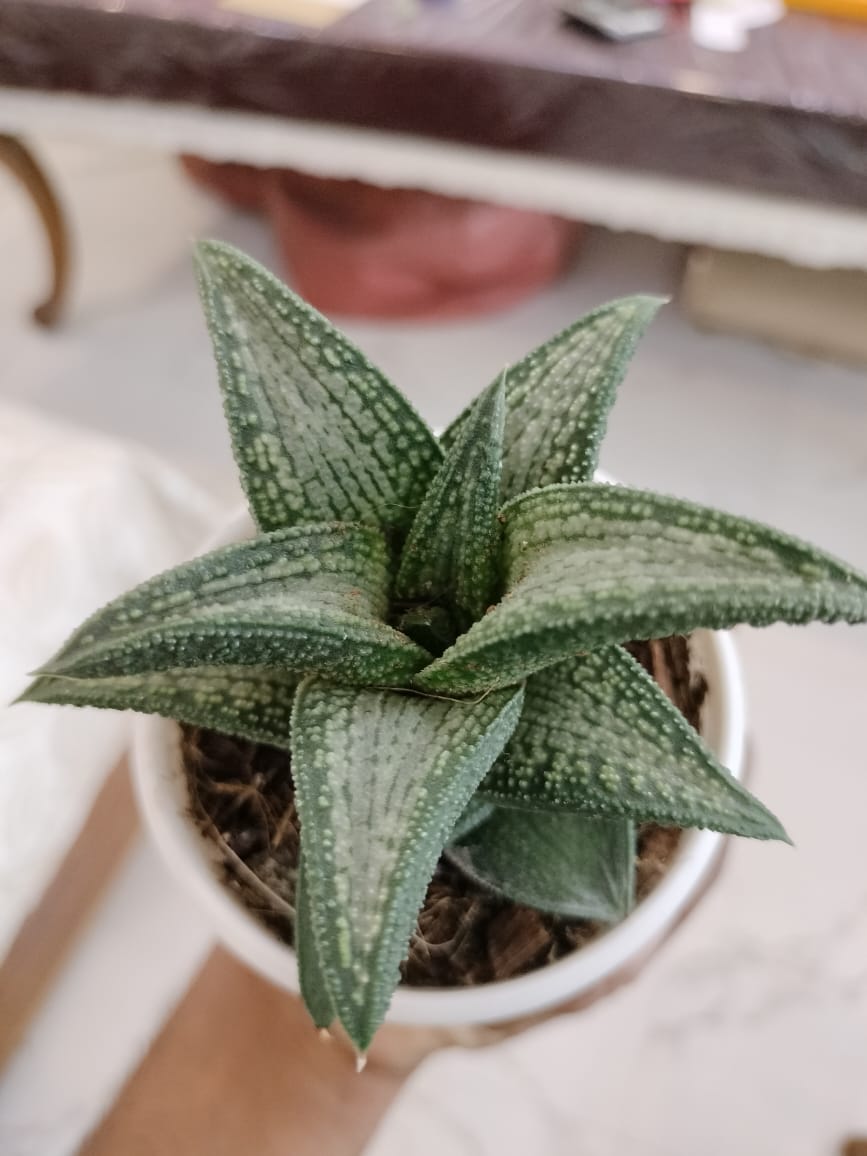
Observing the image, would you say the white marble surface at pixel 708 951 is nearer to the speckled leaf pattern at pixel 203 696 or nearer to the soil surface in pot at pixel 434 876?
the soil surface in pot at pixel 434 876

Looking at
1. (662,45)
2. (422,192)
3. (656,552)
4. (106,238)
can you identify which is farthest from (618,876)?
(106,238)

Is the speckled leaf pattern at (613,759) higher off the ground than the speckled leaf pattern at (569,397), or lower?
lower

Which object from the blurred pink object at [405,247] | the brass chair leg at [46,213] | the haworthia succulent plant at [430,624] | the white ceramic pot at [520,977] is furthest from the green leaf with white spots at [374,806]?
the brass chair leg at [46,213]

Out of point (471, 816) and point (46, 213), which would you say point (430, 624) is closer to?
point (471, 816)

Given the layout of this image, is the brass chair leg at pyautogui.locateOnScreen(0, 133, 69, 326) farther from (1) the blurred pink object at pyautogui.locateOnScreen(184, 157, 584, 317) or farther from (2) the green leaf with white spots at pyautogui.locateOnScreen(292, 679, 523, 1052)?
(2) the green leaf with white spots at pyautogui.locateOnScreen(292, 679, 523, 1052)

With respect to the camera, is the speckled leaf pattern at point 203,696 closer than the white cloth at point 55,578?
Yes

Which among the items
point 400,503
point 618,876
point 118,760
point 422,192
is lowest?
point 118,760

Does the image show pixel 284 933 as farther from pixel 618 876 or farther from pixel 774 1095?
pixel 774 1095

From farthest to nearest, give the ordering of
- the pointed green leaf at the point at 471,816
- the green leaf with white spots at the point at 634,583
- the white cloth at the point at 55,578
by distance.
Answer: the white cloth at the point at 55,578 → the pointed green leaf at the point at 471,816 → the green leaf with white spots at the point at 634,583
